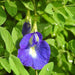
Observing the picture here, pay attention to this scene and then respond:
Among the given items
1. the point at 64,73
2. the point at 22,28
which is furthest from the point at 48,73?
the point at 64,73

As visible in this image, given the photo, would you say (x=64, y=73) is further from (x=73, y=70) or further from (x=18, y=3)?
(x=18, y=3)

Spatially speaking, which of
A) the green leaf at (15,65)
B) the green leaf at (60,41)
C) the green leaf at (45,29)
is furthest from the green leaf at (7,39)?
the green leaf at (60,41)

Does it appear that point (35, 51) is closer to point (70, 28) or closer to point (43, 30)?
point (43, 30)

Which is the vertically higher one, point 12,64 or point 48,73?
point 12,64

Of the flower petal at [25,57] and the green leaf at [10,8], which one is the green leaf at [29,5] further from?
the flower petal at [25,57]

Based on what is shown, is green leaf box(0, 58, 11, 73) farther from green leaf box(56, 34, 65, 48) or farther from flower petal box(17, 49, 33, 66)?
green leaf box(56, 34, 65, 48)

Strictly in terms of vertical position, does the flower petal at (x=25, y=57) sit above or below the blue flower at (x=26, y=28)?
below
